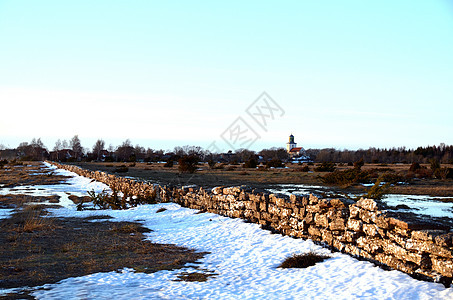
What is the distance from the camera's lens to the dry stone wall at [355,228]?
4934 mm

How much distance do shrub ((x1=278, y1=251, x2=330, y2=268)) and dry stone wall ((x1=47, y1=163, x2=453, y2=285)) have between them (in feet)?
1.97

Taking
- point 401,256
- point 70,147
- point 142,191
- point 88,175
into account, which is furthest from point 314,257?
point 70,147

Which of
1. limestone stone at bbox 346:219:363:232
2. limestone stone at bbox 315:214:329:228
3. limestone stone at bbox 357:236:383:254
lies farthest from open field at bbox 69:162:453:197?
limestone stone at bbox 357:236:383:254

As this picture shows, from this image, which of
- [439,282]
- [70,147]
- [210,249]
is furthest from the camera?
[70,147]

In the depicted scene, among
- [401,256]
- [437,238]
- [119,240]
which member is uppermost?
[437,238]

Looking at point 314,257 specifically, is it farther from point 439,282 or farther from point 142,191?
point 142,191

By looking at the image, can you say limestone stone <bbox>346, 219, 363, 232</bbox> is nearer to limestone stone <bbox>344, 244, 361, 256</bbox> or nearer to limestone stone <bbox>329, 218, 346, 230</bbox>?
limestone stone <bbox>329, 218, 346, 230</bbox>

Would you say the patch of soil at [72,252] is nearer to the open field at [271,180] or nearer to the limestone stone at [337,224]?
the limestone stone at [337,224]

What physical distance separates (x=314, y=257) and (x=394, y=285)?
164 centimetres

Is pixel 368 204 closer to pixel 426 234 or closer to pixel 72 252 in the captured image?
pixel 426 234

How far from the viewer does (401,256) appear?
17.8ft

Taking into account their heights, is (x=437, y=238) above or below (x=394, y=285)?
above

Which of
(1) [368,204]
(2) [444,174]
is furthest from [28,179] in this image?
(2) [444,174]

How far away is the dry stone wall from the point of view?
194 inches
